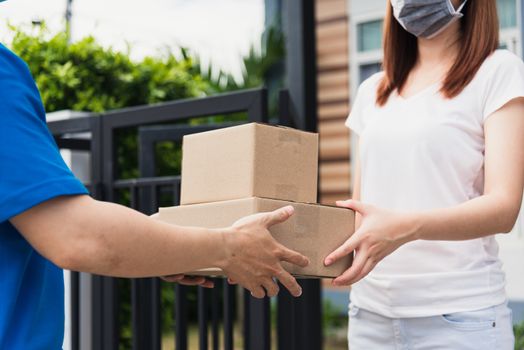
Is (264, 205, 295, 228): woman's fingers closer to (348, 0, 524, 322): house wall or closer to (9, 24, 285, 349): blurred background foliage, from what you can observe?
(9, 24, 285, 349): blurred background foliage

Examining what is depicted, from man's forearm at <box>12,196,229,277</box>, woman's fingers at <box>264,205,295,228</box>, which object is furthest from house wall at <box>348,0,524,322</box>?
man's forearm at <box>12,196,229,277</box>

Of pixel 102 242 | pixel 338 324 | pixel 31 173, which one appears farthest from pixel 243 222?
pixel 338 324

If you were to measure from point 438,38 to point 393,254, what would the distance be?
0.58 m

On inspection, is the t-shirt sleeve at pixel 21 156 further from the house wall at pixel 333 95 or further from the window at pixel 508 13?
the house wall at pixel 333 95

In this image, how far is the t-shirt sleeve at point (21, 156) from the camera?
1085 millimetres

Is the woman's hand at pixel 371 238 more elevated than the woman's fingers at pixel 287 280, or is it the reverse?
the woman's hand at pixel 371 238

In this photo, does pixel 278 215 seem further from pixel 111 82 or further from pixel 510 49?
pixel 510 49

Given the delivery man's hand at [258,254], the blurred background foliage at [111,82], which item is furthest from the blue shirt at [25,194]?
the blurred background foliage at [111,82]

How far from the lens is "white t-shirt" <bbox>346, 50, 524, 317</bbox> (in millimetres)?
1751

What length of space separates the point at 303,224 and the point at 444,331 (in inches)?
17.7

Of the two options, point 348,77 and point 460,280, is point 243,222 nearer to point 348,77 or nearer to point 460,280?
point 460,280

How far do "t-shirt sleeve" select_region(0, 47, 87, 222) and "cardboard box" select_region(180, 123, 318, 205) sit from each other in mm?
523

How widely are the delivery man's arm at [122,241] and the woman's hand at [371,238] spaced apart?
25cm

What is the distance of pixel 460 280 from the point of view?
175 cm
